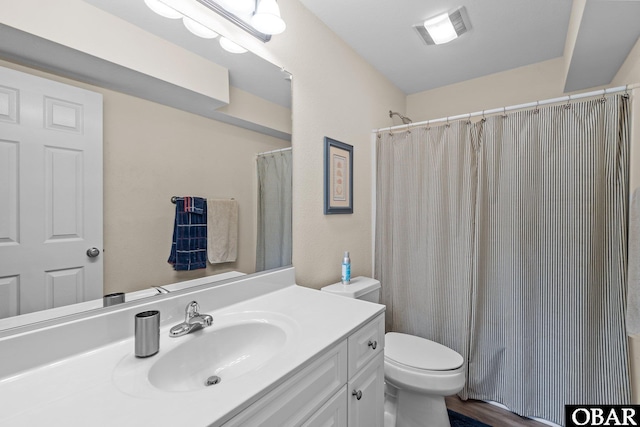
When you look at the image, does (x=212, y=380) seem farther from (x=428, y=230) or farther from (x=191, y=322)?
(x=428, y=230)

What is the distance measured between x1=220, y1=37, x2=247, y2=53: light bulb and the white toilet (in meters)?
1.30

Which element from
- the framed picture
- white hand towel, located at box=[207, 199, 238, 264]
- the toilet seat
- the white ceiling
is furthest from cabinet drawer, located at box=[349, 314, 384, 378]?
the white ceiling

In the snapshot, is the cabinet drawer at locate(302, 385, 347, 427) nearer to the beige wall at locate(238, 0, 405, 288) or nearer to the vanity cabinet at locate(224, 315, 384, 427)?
the vanity cabinet at locate(224, 315, 384, 427)

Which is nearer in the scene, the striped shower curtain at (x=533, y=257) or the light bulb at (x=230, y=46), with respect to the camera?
the light bulb at (x=230, y=46)

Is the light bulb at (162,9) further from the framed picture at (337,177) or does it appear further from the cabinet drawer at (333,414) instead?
the cabinet drawer at (333,414)

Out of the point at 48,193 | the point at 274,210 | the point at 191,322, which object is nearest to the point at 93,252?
the point at 48,193

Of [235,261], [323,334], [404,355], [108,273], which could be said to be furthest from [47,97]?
[404,355]

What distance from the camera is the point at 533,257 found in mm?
1622

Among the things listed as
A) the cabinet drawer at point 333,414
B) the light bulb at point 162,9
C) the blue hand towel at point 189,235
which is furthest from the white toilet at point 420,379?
the light bulb at point 162,9

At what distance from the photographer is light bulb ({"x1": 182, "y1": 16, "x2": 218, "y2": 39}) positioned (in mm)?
1087

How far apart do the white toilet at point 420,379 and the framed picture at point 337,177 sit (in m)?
0.52

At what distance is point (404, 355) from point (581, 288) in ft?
3.29

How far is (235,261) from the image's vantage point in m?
1.26

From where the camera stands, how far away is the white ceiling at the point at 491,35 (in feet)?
4.63
